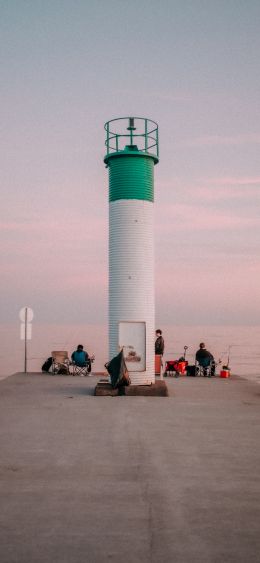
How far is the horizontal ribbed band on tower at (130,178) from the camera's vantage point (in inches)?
818

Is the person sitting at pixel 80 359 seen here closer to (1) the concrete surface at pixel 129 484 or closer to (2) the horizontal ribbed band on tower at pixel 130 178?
(2) the horizontal ribbed band on tower at pixel 130 178

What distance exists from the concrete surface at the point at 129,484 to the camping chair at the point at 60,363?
34.8 ft

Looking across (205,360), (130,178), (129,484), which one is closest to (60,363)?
(205,360)

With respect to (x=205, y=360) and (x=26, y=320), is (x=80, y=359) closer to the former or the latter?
(x=26, y=320)

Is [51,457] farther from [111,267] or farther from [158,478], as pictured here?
[111,267]

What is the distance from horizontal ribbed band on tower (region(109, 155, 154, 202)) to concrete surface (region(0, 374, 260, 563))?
739 centimetres

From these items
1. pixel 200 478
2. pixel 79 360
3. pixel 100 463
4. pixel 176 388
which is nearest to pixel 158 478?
pixel 200 478

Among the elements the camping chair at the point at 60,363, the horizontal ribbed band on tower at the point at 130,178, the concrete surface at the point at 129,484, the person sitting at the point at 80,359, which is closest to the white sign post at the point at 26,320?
the camping chair at the point at 60,363

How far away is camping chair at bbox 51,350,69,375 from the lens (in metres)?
27.7

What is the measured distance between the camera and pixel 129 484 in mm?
8742

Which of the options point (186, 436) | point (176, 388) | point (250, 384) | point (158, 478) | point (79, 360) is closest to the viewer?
point (158, 478)

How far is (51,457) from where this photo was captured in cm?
1047

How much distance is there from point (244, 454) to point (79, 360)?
53.6 feet

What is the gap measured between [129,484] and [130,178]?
13.6 meters
